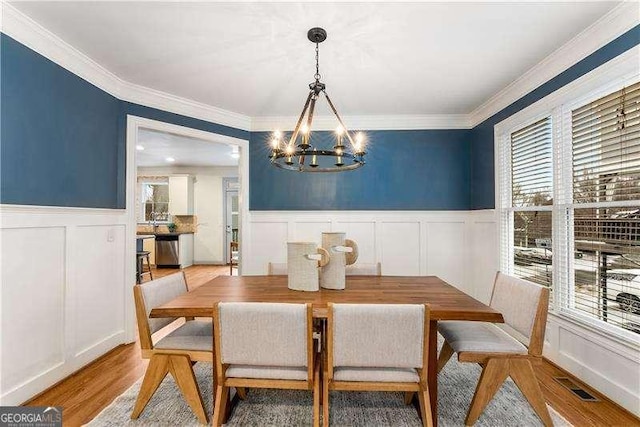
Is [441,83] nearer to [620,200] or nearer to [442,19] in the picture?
[442,19]

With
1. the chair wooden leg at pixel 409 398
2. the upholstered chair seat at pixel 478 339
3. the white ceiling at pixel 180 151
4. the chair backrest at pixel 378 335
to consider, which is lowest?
the chair wooden leg at pixel 409 398

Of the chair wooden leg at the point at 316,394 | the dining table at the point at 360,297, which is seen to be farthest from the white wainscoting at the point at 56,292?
the chair wooden leg at the point at 316,394

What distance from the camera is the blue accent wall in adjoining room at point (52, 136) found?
2008mm

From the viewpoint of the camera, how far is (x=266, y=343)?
1.56 metres

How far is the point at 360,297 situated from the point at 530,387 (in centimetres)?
104

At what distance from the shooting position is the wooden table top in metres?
1.69

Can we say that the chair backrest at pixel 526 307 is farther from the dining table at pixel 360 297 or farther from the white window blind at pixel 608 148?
the white window blind at pixel 608 148

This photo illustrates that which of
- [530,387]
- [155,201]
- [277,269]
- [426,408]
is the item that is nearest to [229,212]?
[155,201]

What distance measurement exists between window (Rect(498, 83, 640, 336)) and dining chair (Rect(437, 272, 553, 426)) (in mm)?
786

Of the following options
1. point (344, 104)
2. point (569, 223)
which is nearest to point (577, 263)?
point (569, 223)

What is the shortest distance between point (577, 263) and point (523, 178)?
998mm

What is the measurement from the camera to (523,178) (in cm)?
315

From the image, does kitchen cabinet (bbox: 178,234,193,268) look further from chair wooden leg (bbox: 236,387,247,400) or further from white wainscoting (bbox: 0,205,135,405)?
chair wooden leg (bbox: 236,387,247,400)

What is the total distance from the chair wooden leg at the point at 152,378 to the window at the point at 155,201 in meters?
6.67
